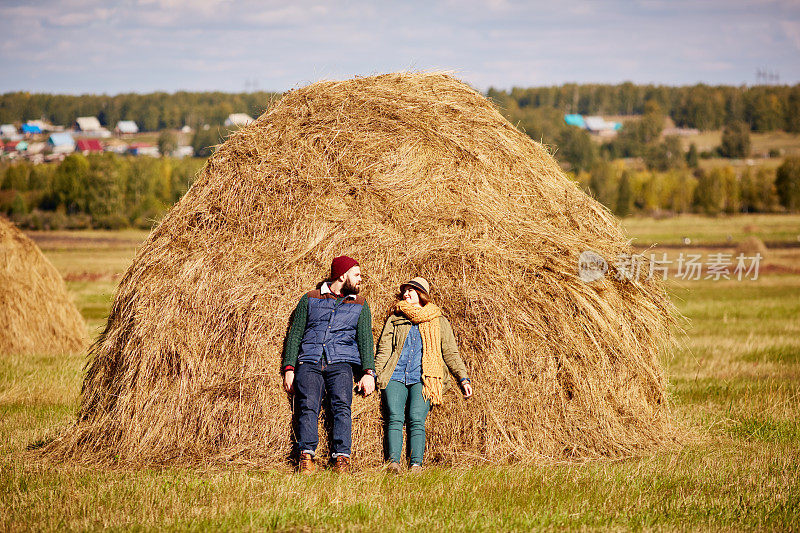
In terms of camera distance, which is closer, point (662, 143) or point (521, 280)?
point (521, 280)

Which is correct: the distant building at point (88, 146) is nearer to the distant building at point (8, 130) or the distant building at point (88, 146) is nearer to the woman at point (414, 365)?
the distant building at point (8, 130)

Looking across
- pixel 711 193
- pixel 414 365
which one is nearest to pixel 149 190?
pixel 711 193

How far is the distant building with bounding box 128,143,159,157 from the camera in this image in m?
139

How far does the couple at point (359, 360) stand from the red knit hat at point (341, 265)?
0.01 metres

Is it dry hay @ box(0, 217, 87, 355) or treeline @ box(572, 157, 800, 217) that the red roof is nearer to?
treeline @ box(572, 157, 800, 217)

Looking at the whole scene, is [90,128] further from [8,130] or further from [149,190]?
[149,190]

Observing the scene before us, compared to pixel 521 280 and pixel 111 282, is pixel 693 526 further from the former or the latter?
pixel 111 282

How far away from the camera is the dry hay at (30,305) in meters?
14.8

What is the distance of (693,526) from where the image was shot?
21.7ft

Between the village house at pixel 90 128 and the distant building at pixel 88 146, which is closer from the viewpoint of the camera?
the distant building at pixel 88 146

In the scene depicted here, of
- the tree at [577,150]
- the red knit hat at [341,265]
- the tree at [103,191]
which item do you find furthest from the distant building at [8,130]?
the red knit hat at [341,265]

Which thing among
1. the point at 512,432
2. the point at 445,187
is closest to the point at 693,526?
the point at 512,432

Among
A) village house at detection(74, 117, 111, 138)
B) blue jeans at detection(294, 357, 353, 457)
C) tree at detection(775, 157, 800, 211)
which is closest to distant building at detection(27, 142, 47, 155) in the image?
A: village house at detection(74, 117, 111, 138)

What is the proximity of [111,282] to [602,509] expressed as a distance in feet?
96.5
